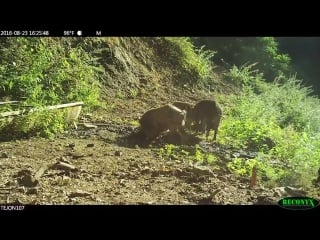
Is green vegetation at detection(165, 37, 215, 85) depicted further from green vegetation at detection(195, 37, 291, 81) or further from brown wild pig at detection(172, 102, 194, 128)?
brown wild pig at detection(172, 102, 194, 128)

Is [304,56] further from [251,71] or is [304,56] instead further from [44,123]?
[44,123]

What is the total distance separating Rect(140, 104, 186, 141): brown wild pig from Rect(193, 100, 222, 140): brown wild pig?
109 mm

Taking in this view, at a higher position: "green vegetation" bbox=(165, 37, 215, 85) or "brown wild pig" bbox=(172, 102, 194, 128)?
"green vegetation" bbox=(165, 37, 215, 85)

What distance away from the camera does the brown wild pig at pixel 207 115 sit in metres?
3.52

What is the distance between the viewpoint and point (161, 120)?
350cm

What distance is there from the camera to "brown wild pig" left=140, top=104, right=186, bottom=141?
348 centimetres

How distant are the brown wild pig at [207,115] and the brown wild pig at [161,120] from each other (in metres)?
0.11

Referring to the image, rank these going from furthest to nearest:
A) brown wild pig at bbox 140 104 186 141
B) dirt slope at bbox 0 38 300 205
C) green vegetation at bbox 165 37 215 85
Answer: green vegetation at bbox 165 37 215 85 → brown wild pig at bbox 140 104 186 141 → dirt slope at bbox 0 38 300 205

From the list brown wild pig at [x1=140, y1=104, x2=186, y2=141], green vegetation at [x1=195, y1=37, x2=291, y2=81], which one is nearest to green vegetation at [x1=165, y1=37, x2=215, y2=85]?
green vegetation at [x1=195, y1=37, x2=291, y2=81]

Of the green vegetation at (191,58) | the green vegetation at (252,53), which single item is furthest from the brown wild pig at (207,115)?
the green vegetation at (252,53)

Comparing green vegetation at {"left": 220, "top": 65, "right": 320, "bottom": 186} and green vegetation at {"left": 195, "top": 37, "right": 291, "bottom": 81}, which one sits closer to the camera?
green vegetation at {"left": 220, "top": 65, "right": 320, "bottom": 186}

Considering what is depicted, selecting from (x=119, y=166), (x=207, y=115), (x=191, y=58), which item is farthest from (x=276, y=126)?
(x=119, y=166)
